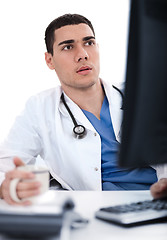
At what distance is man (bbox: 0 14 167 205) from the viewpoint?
149cm

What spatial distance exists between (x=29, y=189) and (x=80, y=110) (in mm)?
882

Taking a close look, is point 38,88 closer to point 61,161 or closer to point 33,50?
point 33,50

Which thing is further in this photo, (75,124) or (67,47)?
(67,47)

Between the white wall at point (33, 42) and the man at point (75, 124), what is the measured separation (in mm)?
769

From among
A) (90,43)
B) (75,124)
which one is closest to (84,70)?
(90,43)

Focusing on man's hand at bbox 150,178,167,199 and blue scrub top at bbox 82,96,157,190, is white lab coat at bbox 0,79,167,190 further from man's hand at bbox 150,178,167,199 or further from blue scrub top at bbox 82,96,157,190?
man's hand at bbox 150,178,167,199

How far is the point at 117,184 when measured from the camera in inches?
58.6

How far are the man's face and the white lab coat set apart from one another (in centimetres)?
13

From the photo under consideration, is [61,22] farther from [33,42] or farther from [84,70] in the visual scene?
[33,42]

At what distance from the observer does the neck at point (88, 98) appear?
1.74 m

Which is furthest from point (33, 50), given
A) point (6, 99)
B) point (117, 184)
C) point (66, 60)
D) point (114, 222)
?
point (114, 222)

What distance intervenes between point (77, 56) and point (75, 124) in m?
0.41

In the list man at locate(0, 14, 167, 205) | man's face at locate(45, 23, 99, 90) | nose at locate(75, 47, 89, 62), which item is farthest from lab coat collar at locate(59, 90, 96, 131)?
nose at locate(75, 47, 89, 62)

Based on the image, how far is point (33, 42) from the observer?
2.64m
